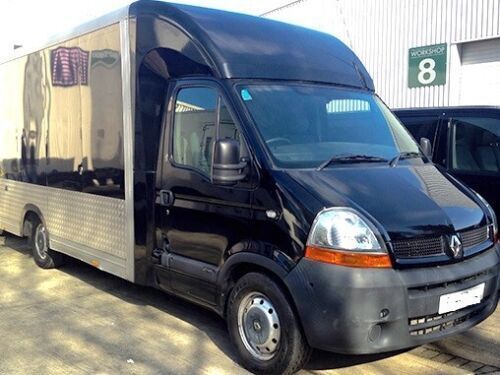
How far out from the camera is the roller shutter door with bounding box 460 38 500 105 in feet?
47.3

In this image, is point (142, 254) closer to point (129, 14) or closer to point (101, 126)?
point (101, 126)

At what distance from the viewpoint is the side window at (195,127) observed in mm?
4508

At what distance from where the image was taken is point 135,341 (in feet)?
16.0

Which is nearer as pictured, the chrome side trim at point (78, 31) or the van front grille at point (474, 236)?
the van front grille at point (474, 236)

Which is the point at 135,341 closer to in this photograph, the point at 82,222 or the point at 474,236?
the point at 82,222

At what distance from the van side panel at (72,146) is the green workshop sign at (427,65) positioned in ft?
37.4

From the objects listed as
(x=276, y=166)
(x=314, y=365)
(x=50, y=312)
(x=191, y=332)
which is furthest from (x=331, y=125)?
(x=50, y=312)

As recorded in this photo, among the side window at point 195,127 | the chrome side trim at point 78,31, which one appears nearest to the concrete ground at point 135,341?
the side window at point 195,127

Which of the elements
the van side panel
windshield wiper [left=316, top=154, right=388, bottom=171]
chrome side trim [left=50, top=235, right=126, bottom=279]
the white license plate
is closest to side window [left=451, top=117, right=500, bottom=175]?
windshield wiper [left=316, top=154, right=388, bottom=171]

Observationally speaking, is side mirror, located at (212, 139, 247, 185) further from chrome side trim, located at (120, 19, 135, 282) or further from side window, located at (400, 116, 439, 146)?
side window, located at (400, 116, 439, 146)

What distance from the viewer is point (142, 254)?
518 centimetres

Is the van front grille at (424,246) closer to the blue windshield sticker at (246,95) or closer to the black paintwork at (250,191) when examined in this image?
the black paintwork at (250,191)

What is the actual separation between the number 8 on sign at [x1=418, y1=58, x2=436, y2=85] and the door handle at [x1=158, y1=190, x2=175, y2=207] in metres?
12.5

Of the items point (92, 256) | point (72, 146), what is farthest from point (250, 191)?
point (72, 146)
